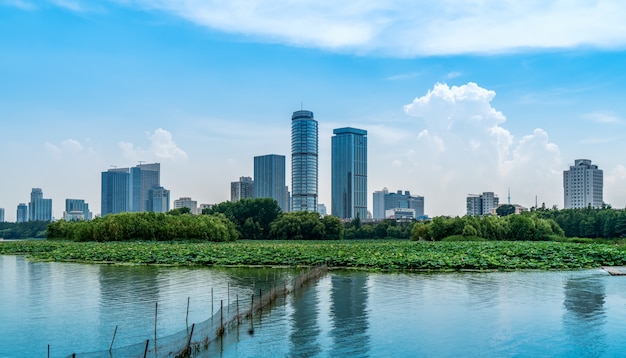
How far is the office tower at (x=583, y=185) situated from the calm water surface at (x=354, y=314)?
169350 millimetres

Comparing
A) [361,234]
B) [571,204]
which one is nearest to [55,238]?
[361,234]

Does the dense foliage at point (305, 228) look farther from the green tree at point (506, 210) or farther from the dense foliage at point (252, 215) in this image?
the green tree at point (506, 210)

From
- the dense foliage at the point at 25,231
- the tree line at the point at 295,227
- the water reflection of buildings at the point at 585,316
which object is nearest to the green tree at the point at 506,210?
the tree line at the point at 295,227

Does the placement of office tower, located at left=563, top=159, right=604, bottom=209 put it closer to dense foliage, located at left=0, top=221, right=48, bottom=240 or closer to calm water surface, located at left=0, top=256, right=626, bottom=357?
dense foliage, located at left=0, top=221, right=48, bottom=240

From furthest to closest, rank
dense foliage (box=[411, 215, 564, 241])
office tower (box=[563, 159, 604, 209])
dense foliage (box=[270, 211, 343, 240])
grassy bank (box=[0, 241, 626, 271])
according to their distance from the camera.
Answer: office tower (box=[563, 159, 604, 209]), dense foliage (box=[270, 211, 343, 240]), dense foliage (box=[411, 215, 564, 241]), grassy bank (box=[0, 241, 626, 271])

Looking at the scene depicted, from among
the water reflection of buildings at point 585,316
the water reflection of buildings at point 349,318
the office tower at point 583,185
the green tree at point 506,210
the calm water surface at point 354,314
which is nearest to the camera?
the water reflection of buildings at point 349,318

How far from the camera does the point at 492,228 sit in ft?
225

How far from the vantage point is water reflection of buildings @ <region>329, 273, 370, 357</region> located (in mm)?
15109

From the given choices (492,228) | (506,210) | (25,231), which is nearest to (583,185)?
(506,210)

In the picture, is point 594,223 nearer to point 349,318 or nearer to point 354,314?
point 354,314

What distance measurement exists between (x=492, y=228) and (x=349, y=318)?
5305 cm

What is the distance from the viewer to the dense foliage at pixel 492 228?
2665 inches

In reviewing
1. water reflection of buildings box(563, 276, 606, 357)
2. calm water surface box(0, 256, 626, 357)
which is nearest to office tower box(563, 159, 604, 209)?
calm water surface box(0, 256, 626, 357)

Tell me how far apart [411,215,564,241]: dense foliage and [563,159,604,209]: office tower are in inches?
4963
